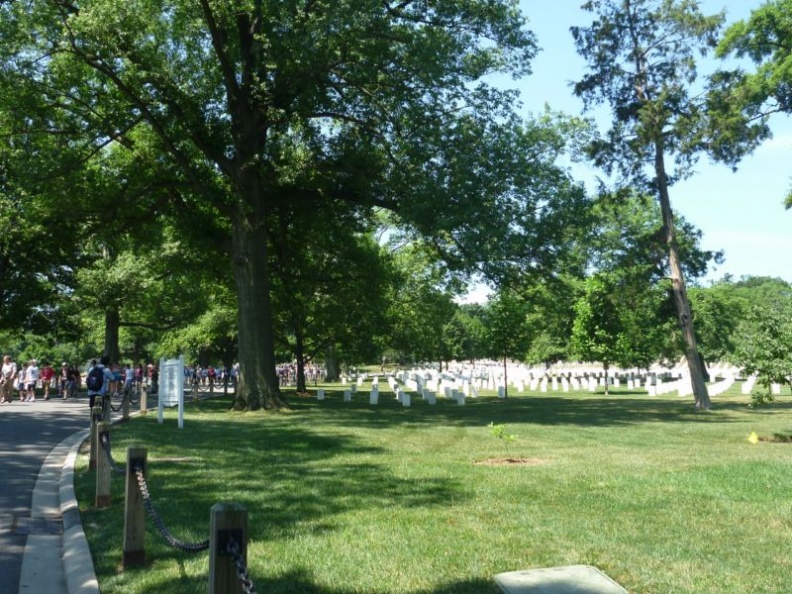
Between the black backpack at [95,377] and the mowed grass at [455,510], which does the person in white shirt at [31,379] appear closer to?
the black backpack at [95,377]

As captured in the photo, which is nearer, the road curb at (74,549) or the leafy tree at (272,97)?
the road curb at (74,549)

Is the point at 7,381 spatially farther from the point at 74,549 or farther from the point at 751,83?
the point at 751,83

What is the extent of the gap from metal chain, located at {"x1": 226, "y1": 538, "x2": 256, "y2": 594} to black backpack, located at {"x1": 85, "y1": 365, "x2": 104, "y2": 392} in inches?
643

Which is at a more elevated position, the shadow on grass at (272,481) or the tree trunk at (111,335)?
the tree trunk at (111,335)

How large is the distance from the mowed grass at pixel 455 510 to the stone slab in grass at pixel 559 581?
0.15 m

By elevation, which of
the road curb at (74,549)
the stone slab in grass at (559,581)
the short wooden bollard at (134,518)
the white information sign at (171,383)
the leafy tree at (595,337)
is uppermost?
the leafy tree at (595,337)

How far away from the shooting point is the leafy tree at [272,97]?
20.2 meters

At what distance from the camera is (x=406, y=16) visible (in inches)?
875

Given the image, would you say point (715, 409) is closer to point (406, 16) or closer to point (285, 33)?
point (406, 16)

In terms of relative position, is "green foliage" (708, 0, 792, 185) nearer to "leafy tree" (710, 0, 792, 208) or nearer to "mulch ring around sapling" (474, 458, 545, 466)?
"leafy tree" (710, 0, 792, 208)

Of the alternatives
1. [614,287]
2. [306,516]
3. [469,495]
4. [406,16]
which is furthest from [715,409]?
[306,516]

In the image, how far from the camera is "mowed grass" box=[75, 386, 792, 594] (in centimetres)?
575

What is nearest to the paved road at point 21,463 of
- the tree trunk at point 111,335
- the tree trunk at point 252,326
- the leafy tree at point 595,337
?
the tree trunk at point 252,326

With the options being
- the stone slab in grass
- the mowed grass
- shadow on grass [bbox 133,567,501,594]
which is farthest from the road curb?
Answer: the stone slab in grass
